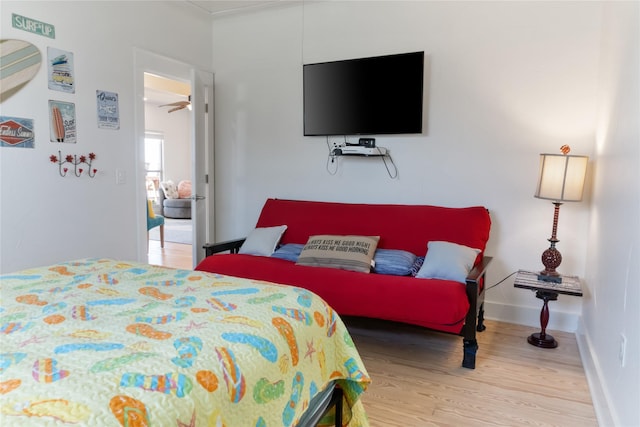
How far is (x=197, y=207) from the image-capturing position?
13.1 feet

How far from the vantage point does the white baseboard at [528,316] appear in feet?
10.2

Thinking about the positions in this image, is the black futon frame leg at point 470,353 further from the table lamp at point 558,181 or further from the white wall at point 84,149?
the white wall at point 84,149

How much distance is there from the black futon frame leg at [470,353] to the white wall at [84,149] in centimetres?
268

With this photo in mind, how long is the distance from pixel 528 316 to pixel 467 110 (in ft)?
5.38

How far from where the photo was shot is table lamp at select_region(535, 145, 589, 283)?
2.75m

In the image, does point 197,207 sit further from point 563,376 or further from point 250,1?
point 563,376

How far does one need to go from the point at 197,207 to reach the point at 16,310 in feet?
8.93

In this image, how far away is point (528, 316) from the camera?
3219mm

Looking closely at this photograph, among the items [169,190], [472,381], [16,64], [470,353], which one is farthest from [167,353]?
[169,190]

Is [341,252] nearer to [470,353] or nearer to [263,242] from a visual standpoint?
[263,242]

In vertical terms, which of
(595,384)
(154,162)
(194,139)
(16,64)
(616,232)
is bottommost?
(595,384)

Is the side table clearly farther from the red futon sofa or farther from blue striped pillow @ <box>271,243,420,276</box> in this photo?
blue striped pillow @ <box>271,243,420,276</box>

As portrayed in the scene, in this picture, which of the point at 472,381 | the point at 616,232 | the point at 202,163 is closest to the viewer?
the point at 616,232

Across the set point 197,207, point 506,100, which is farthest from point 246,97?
point 506,100
